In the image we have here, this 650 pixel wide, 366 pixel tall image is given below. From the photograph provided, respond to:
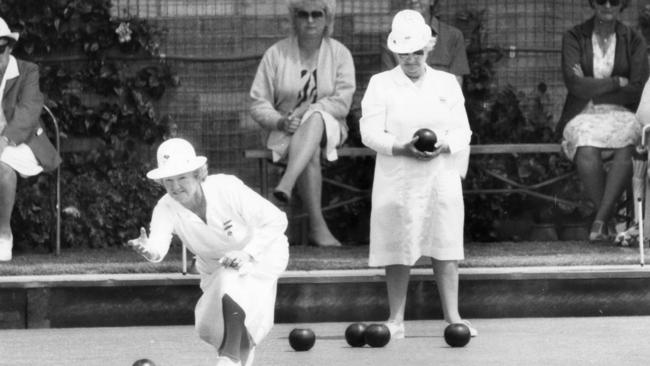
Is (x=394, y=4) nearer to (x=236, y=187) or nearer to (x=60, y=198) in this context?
(x=60, y=198)

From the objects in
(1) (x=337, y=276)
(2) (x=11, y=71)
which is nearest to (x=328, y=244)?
(1) (x=337, y=276)

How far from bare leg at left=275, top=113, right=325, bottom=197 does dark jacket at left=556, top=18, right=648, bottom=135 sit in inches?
68.2

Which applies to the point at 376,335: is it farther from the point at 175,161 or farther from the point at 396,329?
the point at 175,161

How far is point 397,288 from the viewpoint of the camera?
9914 mm

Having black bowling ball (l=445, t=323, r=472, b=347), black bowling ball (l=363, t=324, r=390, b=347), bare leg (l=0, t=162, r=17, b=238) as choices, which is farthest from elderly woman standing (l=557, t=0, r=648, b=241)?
bare leg (l=0, t=162, r=17, b=238)

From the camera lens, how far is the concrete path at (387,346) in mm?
8875

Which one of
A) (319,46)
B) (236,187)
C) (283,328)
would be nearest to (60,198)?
(319,46)

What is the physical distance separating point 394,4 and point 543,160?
1.56m

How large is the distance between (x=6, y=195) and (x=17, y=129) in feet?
1.48

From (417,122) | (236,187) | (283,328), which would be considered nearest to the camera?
(236,187)

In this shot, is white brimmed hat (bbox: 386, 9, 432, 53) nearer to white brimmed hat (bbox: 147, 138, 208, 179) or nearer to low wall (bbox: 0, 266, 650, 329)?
low wall (bbox: 0, 266, 650, 329)

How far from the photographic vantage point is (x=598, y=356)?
29.0 ft

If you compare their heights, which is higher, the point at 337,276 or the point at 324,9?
the point at 324,9

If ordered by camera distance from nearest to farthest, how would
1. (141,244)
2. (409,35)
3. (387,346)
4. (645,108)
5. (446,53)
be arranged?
(141,244), (387,346), (409,35), (645,108), (446,53)
